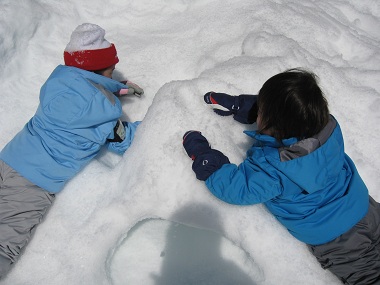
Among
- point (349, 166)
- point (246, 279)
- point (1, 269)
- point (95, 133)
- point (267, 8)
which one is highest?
point (267, 8)

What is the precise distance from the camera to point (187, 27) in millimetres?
2785

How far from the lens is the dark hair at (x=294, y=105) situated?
1410mm

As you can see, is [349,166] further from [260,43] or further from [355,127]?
[260,43]

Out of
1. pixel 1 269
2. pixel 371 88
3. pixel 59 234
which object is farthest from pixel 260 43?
pixel 1 269

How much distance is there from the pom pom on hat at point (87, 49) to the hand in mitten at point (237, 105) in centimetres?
60

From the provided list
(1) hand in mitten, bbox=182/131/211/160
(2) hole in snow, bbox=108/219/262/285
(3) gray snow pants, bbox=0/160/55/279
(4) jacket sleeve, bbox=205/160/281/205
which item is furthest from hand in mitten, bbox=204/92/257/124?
(3) gray snow pants, bbox=0/160/55/279

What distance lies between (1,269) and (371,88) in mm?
2339

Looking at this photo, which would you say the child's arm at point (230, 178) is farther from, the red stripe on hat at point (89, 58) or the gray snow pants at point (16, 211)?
the gray snow pants at point (16, 211)

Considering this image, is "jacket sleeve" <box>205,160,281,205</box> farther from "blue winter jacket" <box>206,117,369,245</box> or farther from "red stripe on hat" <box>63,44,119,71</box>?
"red stripe on hat" <box>63,44,119,71</box>

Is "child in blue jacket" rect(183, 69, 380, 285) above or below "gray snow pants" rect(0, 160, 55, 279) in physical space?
above

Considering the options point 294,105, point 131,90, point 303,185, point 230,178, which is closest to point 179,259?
point 230,178

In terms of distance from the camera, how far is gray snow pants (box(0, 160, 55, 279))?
5.72 feet

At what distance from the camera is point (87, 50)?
192 cm

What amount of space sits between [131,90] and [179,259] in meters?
1.05
